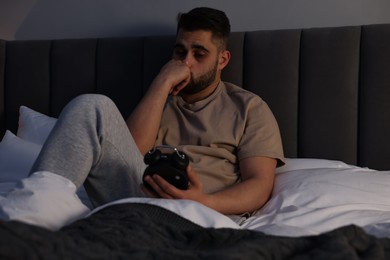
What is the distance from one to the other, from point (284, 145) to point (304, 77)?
23 cm

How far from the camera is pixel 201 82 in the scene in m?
1.65

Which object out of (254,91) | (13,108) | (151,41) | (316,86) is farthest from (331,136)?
(13,108)

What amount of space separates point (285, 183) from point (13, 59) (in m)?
1.22

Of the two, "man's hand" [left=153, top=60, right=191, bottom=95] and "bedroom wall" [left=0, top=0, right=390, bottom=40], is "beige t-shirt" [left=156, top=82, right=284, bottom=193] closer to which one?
"man's hand" [left=153, top=60, right=191, bottom=95]

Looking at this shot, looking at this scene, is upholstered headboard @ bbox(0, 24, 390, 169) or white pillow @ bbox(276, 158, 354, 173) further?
upholstered headboard @ bbox(0, 24, 390, 169)

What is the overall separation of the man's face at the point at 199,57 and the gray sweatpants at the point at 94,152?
0.43m

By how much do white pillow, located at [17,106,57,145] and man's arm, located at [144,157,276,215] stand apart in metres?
0.72

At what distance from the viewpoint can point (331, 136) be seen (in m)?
1.70

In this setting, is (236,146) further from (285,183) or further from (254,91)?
(254,91)

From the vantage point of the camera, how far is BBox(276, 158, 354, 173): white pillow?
61.3 inches

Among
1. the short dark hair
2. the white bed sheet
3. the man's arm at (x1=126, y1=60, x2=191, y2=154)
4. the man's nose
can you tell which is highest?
the short dark hair

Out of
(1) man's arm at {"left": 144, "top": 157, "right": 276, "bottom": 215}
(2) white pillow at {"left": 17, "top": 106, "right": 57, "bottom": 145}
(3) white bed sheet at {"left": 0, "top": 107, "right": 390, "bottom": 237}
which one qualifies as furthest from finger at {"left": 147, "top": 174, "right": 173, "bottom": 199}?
(2) white pillow at {"left": 17, "top": 106, "right": 57, "bottom": 145}

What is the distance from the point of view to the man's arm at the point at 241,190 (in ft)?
3.76

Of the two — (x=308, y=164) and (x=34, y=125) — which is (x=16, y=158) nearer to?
(x=34, y=125)
